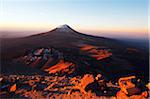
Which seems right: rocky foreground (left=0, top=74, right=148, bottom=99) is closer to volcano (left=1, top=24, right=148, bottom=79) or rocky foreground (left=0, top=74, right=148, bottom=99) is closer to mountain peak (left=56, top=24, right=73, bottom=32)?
volcano (left=1, top=24, right=148, bottom=79)

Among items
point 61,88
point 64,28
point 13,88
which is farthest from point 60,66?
point 13,88

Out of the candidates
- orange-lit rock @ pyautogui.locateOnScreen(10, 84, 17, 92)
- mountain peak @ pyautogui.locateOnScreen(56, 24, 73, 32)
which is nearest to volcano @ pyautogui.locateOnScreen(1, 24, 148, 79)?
mountain peak @ pyautogui.locateOnScreen(56, 24, 73, 32)

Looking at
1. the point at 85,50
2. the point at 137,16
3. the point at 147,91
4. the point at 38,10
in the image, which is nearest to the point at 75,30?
the point at 85,50

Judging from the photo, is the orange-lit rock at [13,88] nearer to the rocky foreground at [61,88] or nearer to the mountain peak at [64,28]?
the rocky foreground at [61,88]

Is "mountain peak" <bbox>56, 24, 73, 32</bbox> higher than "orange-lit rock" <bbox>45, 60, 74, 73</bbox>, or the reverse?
"mountain peak" <bbox>56, 24, 73, 32</bbox>

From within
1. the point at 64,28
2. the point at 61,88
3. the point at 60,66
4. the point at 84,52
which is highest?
the point at 64,28

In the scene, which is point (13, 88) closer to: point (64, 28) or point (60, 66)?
point (60, 66)

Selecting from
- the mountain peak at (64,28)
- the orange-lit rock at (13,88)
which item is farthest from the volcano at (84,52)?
the orange-lit rock at (13,88)

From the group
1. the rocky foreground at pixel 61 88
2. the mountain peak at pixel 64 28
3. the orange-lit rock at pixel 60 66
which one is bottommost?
the rocky foreground at pixel 61 88
